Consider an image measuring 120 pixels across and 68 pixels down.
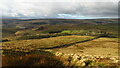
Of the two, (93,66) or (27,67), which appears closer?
(27,67)

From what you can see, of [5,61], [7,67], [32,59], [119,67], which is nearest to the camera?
[7,67]

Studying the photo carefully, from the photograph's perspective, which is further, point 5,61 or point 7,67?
point 5,61

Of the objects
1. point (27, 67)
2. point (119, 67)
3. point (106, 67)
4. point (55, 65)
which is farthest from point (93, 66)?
point (27, 67)

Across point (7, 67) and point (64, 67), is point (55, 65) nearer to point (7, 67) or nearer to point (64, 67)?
point (64, 67)

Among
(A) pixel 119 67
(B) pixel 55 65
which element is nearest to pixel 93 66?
(A) pixel 119 67

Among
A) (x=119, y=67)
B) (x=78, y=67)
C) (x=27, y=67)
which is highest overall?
(x=27, y=67)

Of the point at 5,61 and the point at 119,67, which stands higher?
the point at 5,61

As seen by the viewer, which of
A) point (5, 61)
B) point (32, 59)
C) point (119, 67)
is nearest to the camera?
point (5, 61)

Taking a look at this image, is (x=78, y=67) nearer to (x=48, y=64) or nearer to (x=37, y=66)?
(x=48, y=64)

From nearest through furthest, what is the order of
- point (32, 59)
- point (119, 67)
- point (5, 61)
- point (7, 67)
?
point (7, 67)
point (5, 61)
point (32, 59)
point (119, 67)
